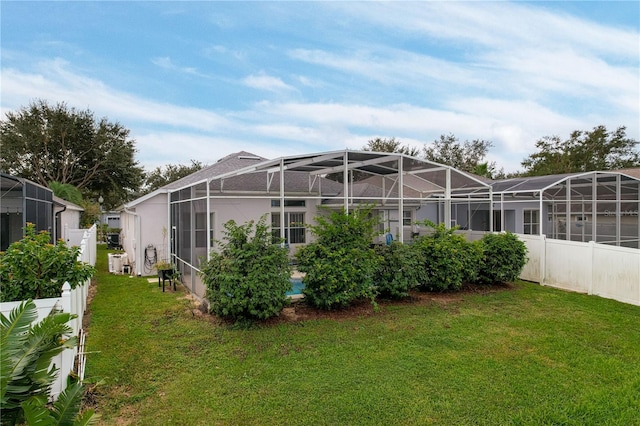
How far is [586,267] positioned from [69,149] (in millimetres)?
32008

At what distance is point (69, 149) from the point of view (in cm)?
2773

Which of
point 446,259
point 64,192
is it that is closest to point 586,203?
point 446,259

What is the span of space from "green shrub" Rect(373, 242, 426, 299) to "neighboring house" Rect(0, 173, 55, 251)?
8621 mm

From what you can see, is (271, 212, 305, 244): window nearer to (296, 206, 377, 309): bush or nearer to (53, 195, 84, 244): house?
(296, 206, 377, 309): bush

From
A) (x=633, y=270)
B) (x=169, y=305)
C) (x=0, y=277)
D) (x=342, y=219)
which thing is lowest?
(x=169, y=305)

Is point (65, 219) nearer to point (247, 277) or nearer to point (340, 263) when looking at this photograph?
point (247, 277)

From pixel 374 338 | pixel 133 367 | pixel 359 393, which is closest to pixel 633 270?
pixel 374 338

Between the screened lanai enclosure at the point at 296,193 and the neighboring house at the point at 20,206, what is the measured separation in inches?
148

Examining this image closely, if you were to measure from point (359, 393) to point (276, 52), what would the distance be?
506 inches

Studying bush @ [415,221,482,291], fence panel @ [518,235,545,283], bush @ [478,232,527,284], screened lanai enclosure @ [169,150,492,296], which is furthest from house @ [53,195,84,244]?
fence panel @ [518,235,545,283]

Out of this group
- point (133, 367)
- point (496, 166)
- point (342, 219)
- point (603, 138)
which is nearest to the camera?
point (133, 367)

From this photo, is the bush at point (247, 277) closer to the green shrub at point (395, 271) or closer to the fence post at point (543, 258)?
the green shrub at point (395, 271)

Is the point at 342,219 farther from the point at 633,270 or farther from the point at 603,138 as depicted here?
the point at 603,138

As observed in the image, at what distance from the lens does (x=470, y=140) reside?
3550 cm
